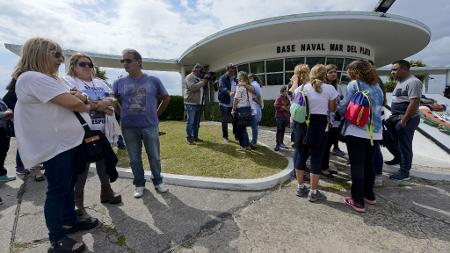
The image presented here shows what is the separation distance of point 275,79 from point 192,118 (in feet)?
30.6

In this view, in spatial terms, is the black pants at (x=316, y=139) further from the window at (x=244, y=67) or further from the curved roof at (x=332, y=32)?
the window at (x=244, y=67)

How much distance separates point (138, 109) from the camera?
11.2 ft

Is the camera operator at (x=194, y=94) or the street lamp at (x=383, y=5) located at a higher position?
the street lamp at (x=383, y=5)

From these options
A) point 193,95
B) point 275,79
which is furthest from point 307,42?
point 193,95

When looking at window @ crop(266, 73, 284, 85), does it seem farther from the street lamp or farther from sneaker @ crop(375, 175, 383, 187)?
sneaker @ crop(375, 175, 383, 187)

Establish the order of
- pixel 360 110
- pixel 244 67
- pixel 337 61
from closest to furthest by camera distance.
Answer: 1. pixel 360 110
2. pixel 337 61
3. pixel 244 67

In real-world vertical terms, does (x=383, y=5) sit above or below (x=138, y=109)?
above

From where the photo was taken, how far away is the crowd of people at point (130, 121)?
85.6 inches

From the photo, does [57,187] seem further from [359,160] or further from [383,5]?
[383,5]

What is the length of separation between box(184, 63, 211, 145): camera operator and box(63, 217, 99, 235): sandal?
3.94m

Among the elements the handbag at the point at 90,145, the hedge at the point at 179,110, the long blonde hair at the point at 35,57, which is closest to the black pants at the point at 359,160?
the handbag at the point at 90,145

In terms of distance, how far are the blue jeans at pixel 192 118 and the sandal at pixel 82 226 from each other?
3.93m

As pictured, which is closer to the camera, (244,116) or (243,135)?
(244,116)

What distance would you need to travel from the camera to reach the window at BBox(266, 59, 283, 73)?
14.3 metres
